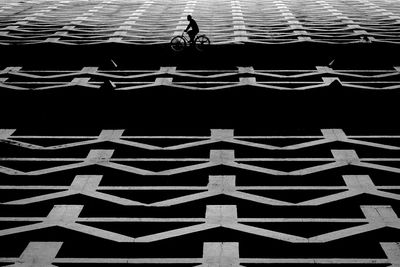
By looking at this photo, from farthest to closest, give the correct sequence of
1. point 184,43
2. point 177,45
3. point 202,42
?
point 202,42 < point 177,45 < point 184,43

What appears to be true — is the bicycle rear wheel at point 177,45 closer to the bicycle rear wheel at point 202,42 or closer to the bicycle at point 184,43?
the bicycle at point 184,43

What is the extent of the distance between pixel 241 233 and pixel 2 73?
1132 cm

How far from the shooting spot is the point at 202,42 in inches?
807

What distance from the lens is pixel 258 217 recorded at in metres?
8.84

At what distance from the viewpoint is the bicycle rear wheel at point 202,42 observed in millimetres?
20330

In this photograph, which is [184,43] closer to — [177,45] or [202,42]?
[177,45]

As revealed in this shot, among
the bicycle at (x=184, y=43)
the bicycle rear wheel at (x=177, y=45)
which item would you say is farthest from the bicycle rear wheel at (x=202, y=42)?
the bicycle rear wheel at (x=177, y=45)

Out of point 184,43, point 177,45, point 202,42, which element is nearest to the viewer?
point 184,43

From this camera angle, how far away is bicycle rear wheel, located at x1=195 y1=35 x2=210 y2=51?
20330 mm

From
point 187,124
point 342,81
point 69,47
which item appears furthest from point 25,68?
point 342,81

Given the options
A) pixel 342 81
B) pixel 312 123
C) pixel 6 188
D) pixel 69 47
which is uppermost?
pixel 6 188

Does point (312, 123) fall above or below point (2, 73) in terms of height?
above

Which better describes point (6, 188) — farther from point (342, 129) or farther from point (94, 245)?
point (342, 129)

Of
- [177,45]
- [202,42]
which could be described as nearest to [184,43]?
[177,45]
